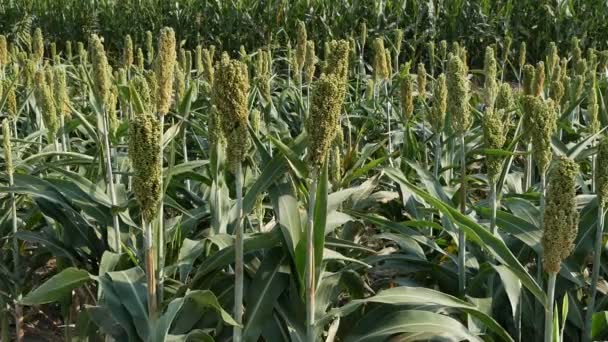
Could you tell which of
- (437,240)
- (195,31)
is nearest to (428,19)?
(195,31)

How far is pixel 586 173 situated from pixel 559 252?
2.22m

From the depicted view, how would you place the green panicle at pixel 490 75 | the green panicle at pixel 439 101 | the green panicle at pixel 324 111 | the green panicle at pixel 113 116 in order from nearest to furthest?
1. the green panicle at pixel 324 111
2. the green panicle at pixel 439 101
3. the green panicle at pixel 490 75
4. the green panicle at pixel 113 116

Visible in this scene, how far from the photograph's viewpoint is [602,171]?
6.59 feet

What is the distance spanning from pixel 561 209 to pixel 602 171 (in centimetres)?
29

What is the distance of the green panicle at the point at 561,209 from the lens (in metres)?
1.80

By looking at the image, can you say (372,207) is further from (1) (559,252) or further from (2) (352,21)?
(2) (352,21)

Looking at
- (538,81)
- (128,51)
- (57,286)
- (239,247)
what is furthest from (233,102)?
(128,51)

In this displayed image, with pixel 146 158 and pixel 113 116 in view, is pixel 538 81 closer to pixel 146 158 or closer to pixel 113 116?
pixel 113 116

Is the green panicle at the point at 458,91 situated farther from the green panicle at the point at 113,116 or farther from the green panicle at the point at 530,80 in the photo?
the green panicle at the point at 113,116

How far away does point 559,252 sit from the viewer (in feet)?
6.00

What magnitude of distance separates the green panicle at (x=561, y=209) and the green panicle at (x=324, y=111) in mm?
535

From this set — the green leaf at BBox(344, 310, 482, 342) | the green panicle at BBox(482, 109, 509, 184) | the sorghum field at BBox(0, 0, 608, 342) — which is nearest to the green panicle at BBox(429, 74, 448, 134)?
the sorghum field at BBox(0, 0, 608, 342)

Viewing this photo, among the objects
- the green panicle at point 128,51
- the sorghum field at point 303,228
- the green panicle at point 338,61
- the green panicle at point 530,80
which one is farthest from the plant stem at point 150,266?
the green panicle at point 128,51

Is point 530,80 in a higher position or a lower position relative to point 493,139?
higher
